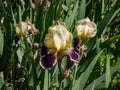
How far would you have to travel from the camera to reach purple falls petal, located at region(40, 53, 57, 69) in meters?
1.48

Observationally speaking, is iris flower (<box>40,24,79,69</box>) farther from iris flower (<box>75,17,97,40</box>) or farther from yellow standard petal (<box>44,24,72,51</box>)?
iris flower (<box>75,17,97,40</box>)

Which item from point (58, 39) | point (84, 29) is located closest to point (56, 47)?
point (58, 39)

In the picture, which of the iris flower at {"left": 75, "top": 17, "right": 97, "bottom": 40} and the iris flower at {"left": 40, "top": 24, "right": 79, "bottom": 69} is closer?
the iris flower at {"left": 40, "top": 24, "right": 79, "bottom": 69}

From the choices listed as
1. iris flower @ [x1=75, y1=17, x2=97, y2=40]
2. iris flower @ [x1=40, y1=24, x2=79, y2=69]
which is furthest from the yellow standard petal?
iris flower @ [x1=75, y1=17, x2=97, y2=40]

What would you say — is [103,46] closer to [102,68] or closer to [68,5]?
[102,68]

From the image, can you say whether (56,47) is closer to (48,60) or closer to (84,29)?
(48,60)

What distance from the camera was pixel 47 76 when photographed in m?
1.62

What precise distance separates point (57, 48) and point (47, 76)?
7.4 inches

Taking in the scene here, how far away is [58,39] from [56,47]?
36 mm

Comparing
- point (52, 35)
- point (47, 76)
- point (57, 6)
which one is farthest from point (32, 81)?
point (57, 6)

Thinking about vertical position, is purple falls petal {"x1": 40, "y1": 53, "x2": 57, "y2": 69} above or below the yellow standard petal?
below

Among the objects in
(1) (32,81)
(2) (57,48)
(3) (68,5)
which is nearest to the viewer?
(2) (57,48)

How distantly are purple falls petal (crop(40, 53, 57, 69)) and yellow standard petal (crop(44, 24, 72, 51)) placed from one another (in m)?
0.04

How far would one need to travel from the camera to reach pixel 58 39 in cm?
150
